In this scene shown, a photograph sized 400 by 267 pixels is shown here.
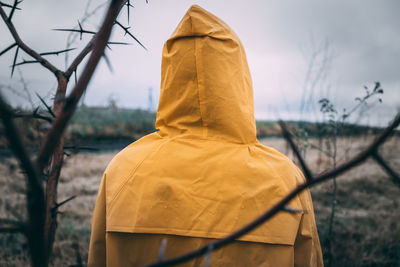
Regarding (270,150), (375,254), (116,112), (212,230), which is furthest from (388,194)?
(116,112)

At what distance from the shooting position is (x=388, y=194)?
21.6ft

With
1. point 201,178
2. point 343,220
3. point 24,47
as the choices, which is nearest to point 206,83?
point 201,178

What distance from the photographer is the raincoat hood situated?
4.92 ft

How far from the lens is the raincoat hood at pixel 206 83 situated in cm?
150

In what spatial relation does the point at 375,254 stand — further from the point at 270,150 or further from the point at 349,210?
the point at 270,150

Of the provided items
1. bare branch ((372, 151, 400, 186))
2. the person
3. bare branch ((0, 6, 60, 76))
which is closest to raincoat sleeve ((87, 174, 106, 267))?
the person

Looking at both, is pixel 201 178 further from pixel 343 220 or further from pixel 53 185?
pixel 343 220

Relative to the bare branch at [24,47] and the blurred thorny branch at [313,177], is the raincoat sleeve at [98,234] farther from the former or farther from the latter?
the blurred thorny branch at [313,177]

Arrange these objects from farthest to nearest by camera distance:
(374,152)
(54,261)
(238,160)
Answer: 1. (54,261)
2. (238,160)
3. (374,152)

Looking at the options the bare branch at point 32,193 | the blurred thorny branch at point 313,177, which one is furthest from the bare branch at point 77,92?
the blurred thorny branch at point 313,177

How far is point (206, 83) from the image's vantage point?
4.92ft

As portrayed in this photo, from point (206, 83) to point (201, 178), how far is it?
0.59m

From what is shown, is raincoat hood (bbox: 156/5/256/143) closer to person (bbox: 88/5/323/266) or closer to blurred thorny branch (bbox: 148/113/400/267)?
person (bbox: 88/5/323/266)

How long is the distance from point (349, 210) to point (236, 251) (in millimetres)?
5682
